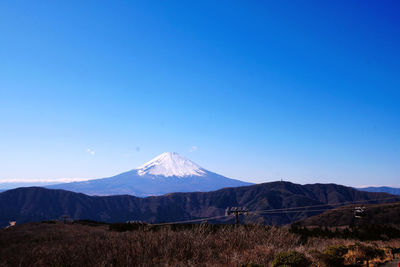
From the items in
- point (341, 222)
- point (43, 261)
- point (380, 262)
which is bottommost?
point (341, 222)

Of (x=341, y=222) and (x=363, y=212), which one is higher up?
(x=363, y=212)

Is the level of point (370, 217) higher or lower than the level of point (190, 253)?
lower

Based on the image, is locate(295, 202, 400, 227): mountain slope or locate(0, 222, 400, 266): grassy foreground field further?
locate(295, 202, 400, 227): mountain slope

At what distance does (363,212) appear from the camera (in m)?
23.8

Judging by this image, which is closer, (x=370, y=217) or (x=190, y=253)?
(x=190, y=253)

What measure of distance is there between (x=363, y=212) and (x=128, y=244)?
21.2 metres

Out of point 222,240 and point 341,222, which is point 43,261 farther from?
point 341,222

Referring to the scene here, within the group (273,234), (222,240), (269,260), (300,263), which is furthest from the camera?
(273,234)

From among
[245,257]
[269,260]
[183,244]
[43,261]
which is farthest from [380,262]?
[43,261]

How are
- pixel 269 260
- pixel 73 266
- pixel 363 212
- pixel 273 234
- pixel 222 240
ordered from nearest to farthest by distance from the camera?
pixel 73 266 → pixel 269 260 → pixel 222 240 → pixel 273 234 → pixel 363 212

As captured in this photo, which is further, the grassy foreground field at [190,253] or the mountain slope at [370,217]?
the mountain slope at [370,217]

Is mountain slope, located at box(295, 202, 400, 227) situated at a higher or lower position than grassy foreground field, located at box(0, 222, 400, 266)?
lower

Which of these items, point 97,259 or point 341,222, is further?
point 341,222

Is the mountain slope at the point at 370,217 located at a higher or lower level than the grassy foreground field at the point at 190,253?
lower
